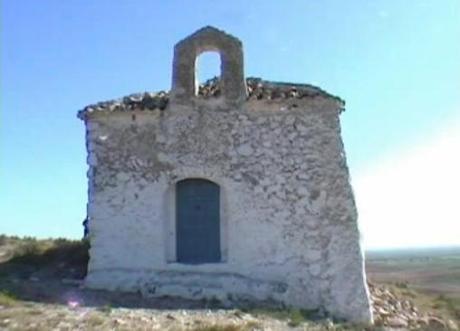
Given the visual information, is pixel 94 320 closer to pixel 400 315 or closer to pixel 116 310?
pixel 116 310

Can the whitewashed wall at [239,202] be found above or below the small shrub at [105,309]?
above

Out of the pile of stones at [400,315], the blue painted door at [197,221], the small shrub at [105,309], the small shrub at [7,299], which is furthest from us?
the blue painted door at [197,221]

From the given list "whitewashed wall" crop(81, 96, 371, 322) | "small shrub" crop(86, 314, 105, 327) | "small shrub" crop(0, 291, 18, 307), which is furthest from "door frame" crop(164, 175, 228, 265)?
"small shrub" crop(86, 314, 105, 327)

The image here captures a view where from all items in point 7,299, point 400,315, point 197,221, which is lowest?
point 400,315

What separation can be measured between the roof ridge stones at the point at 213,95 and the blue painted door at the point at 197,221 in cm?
192

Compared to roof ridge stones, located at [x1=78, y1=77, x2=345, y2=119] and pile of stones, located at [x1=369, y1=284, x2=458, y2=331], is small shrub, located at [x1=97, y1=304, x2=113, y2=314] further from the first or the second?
pile of stones, located at [x1=369, y1=284, x2=458, y2=331]

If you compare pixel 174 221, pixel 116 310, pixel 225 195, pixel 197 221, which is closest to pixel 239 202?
pixel 225 195

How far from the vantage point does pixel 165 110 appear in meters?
14.2

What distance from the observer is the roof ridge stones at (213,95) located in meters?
14.0

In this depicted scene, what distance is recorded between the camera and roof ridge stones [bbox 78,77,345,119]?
13977mm

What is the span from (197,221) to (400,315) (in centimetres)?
490

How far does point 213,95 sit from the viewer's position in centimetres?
1420

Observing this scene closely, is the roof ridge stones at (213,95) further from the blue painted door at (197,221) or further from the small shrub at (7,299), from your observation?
the small shrub at (7,299)

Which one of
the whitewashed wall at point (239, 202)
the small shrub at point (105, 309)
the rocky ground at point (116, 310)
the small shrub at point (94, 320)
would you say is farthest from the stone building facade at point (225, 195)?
the small shrub at point (94, 320)
